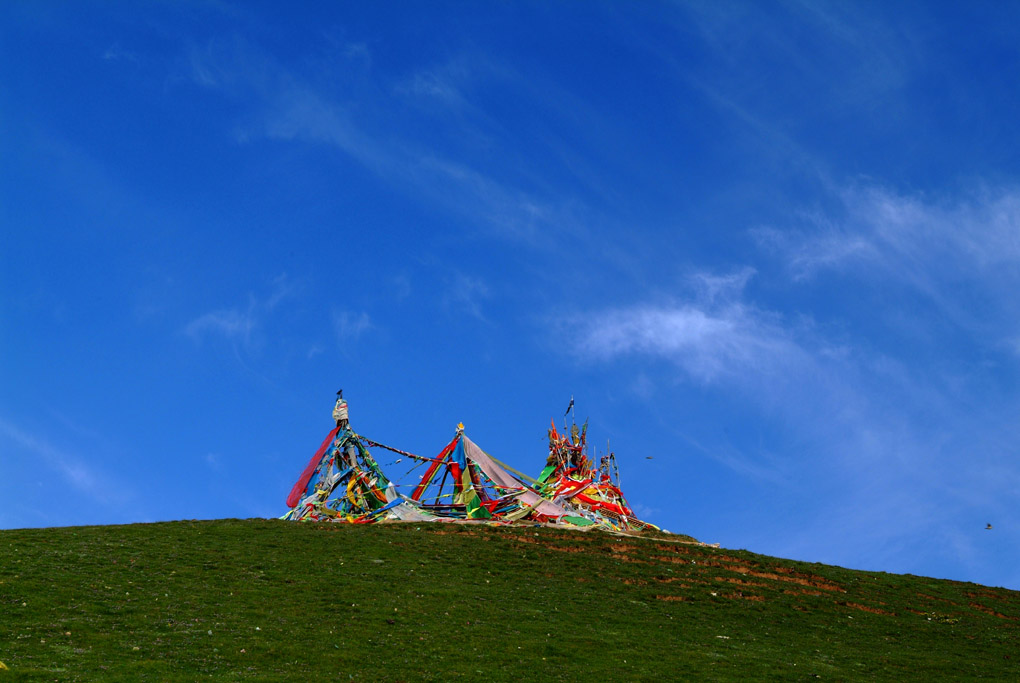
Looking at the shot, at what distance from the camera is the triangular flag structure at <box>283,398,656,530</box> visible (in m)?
51.3

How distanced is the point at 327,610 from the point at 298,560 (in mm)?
6776

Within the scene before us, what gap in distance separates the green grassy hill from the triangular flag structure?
15.3 feet

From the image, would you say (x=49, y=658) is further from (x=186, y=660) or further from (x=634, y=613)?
(x=634, y=613)

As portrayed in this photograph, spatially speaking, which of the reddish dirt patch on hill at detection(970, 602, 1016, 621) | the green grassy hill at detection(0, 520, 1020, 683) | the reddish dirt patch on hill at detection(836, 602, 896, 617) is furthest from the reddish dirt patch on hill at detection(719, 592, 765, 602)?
the reddish dirt patch on hill at detection(970, 602, 1016, 621)

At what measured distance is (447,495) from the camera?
176ft

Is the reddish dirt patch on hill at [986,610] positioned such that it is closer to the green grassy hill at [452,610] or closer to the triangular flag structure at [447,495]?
the green grassy hill at [452,610]

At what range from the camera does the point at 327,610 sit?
30953mm

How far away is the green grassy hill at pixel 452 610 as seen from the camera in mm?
26109

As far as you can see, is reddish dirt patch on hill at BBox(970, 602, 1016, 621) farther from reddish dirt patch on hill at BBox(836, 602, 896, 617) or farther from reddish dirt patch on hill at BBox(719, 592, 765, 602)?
reddish dirt patch on hill at BBox(719, 592, 765, 602)

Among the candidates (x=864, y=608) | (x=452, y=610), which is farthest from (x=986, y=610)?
(x=452, y=610)

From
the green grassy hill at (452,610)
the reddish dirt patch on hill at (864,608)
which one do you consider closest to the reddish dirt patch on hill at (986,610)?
the green grassy hill at (452,610)

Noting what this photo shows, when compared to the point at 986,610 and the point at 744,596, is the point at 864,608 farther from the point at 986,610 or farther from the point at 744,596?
the point at 986,610

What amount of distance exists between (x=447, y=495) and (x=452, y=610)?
21414 mm

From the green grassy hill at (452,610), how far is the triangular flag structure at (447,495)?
468 centimetres
